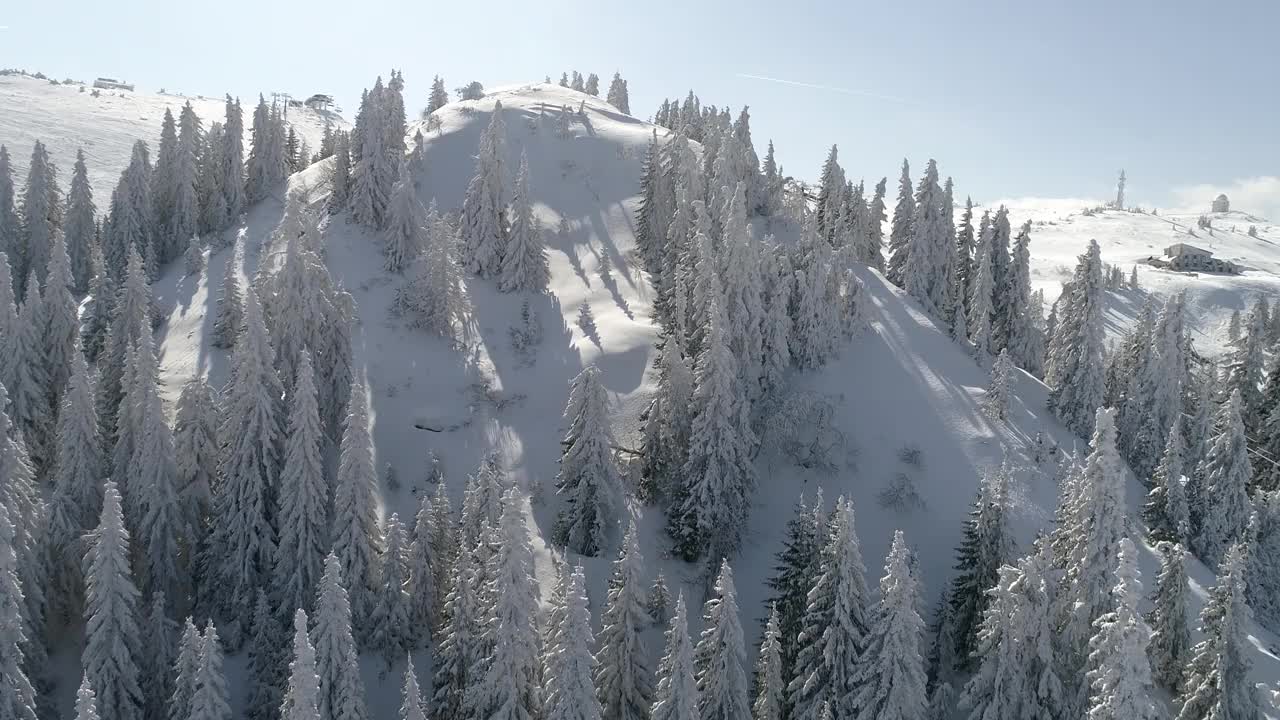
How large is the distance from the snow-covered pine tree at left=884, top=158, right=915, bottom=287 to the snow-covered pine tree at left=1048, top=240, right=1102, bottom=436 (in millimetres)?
15536

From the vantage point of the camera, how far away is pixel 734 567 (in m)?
45.0

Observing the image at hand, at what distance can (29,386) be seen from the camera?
154 ft

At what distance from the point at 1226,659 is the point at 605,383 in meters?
35.6

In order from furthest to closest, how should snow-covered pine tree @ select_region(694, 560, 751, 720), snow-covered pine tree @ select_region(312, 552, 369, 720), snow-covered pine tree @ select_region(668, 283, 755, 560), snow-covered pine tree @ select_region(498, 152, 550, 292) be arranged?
snow-covered pine tree @ select_region(498, 152, 550, 292) → snow-covered pine tree @ select_region(668, 283, 755, 560) → snow-covered pine tree @ select_region(694, 560, 751, 720) → snow-covered pine tree @ select_region(312, 552, 369, 720)

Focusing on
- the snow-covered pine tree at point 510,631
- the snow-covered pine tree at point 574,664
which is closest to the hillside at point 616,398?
the snow-covered pine tree at point 510,631

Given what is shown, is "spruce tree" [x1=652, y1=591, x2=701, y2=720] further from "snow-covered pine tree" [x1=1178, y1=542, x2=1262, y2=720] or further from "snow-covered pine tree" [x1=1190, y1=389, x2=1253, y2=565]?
"snow-covered pine tree" [x1=1190, y1=389, x2=1253, y2=565]

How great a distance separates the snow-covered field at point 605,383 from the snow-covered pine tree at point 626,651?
6359 millimetres

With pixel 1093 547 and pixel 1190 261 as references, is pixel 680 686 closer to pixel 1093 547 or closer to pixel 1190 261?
pixel 1093 547

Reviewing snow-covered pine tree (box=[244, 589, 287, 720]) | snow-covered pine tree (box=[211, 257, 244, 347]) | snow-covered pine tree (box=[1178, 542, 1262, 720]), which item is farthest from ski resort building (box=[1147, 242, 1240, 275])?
snow-covered pine tree (box=[244, 589, 287, 720])

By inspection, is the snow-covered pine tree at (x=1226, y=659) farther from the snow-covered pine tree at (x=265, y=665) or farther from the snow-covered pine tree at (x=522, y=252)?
the snow-covered pine tree at (x=522, y=252)

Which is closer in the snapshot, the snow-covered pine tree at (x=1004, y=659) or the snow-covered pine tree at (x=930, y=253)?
the snow-covered pine tree at (x=1004, y=659)

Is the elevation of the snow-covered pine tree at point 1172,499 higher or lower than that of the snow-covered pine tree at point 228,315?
lower

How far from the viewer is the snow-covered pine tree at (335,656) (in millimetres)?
30422

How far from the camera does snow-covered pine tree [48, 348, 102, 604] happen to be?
39844 mm
